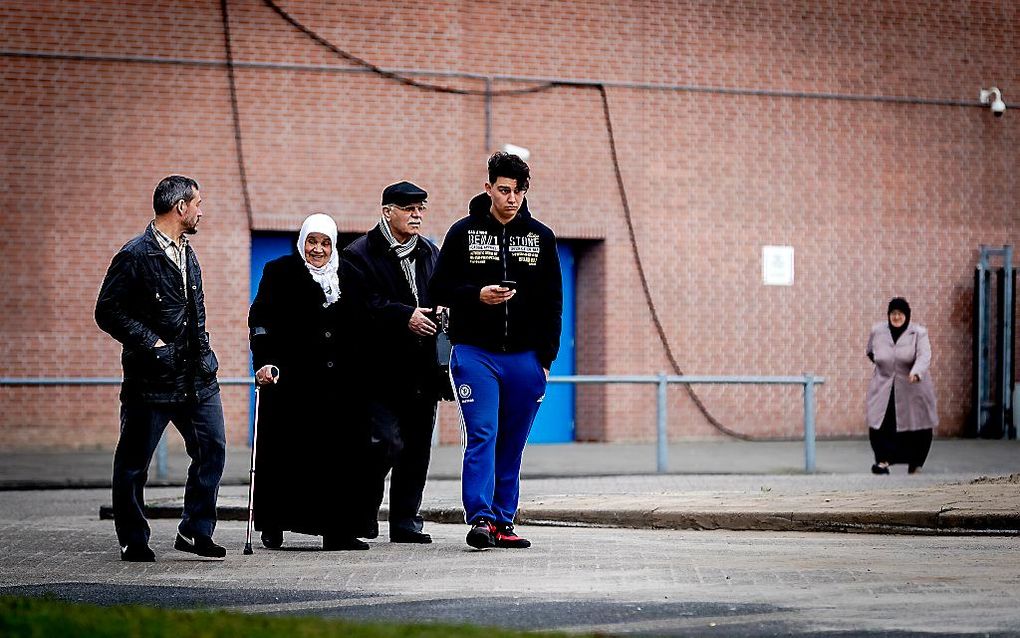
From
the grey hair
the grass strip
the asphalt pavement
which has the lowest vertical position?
the asphalt pavement

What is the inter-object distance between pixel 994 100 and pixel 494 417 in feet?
49.4

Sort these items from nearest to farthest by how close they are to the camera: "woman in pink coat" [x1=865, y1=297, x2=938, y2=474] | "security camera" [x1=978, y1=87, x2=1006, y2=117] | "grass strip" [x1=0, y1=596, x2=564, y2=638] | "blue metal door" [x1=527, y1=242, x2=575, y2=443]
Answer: "grass strip" [x1=0, y1=596, x2=564, y2=638], "woman in pink coat" [x1=865, y1=297, x2=938, y2=474], "blue metal door" [x1=527, y1=242, x2=575, y2=443], "security camera" [x1=978, y1=87, x2=1006, y2=117]

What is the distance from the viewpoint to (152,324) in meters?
9.23

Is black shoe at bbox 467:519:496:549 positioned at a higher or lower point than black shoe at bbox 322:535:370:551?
higher

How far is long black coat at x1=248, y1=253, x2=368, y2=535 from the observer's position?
981cm

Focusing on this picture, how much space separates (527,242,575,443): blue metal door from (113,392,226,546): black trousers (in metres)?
12.4

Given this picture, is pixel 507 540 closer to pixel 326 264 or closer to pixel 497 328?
pixel 497 328

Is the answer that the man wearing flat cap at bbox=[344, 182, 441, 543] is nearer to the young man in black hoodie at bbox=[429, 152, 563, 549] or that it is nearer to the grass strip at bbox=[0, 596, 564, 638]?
the young man in black hoodie at bbox=[429, 152, 563, 549]

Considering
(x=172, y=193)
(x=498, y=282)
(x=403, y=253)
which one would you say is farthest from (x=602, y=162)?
(x=172, y=193)

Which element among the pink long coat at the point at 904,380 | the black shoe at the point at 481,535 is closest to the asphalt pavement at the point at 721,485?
the pink long coat at the point at 904,380

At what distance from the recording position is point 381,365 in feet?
32.8

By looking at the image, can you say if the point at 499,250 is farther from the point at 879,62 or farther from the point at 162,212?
the point at 879,62

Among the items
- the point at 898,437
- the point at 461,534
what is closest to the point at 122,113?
the point at 898,437

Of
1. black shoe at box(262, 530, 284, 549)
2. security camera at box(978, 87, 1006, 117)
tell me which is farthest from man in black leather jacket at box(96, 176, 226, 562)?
security camera at box(978, 87, 1006, 117)
